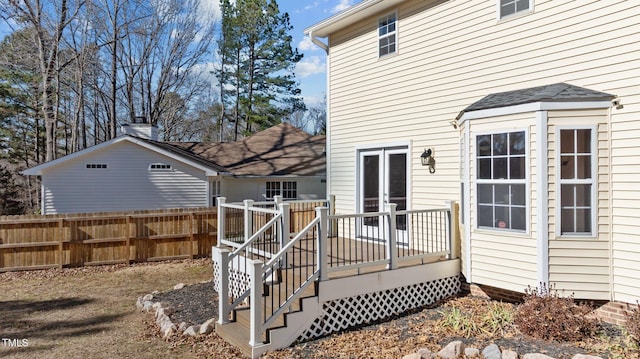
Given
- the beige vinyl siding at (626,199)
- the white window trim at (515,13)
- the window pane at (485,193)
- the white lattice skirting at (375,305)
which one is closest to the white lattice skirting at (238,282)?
the white lattice skirting at (375,305)

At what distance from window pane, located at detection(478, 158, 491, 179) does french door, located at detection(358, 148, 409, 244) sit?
219 cm

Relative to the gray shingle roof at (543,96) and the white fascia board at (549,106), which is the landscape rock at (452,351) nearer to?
the white fascia board at (549,106)

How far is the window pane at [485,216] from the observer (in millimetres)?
6191

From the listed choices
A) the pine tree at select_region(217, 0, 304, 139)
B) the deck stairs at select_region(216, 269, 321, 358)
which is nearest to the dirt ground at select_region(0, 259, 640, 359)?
the deck stairs at select_region(216, 269, 321, 358)

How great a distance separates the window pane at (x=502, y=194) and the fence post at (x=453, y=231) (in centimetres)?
113

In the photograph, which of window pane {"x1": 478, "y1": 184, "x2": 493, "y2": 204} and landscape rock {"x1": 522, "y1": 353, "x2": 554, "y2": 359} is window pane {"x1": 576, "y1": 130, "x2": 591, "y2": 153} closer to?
window pane {"x1": 478, "y1": 184, "x2": 493, "y2": 204}

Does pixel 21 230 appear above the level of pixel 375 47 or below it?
below

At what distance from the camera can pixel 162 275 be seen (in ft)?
32.2

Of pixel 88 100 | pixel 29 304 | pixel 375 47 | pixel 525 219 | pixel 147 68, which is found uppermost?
pixel 147 68

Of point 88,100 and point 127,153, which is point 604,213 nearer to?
point 127,153

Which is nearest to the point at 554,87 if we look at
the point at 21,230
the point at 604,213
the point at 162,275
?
the point at 604,213

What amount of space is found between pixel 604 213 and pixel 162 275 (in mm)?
9129

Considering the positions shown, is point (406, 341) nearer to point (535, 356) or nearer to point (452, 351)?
point (452, 351)

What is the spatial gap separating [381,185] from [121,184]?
10.1m
